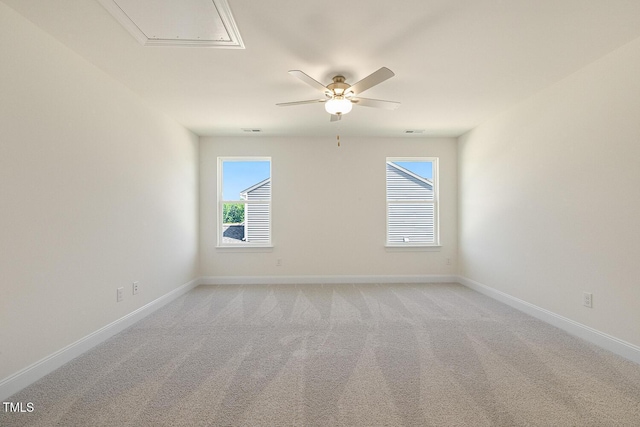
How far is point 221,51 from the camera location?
7.21 ft

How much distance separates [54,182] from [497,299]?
477cm

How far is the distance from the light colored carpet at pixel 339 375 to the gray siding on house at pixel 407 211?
1.85 metres

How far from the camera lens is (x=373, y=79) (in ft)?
7.24

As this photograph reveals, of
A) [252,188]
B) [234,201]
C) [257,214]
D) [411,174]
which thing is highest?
[411,174]

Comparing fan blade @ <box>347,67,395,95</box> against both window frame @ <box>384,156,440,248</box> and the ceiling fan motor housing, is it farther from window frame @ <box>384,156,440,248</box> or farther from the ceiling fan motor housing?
window frame @ <box>384,156,440,248</box>

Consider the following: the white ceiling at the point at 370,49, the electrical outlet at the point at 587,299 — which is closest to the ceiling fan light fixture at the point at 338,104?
the white ceiling at the point at 370,49

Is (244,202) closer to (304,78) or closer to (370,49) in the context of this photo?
(304,78)

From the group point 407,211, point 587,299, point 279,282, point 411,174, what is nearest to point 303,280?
point 279,282

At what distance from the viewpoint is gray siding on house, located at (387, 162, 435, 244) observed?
4785mm

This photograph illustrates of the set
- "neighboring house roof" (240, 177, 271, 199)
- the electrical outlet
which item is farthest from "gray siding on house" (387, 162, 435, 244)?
the electrical outlet

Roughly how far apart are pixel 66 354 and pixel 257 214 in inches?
116

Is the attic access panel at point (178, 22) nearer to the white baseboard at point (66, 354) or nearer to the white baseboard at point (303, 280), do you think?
the white baseboard at point (66, 354)

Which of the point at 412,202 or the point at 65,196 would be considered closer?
the point at 65,196

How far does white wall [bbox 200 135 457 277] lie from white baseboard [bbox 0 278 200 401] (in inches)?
65.0
